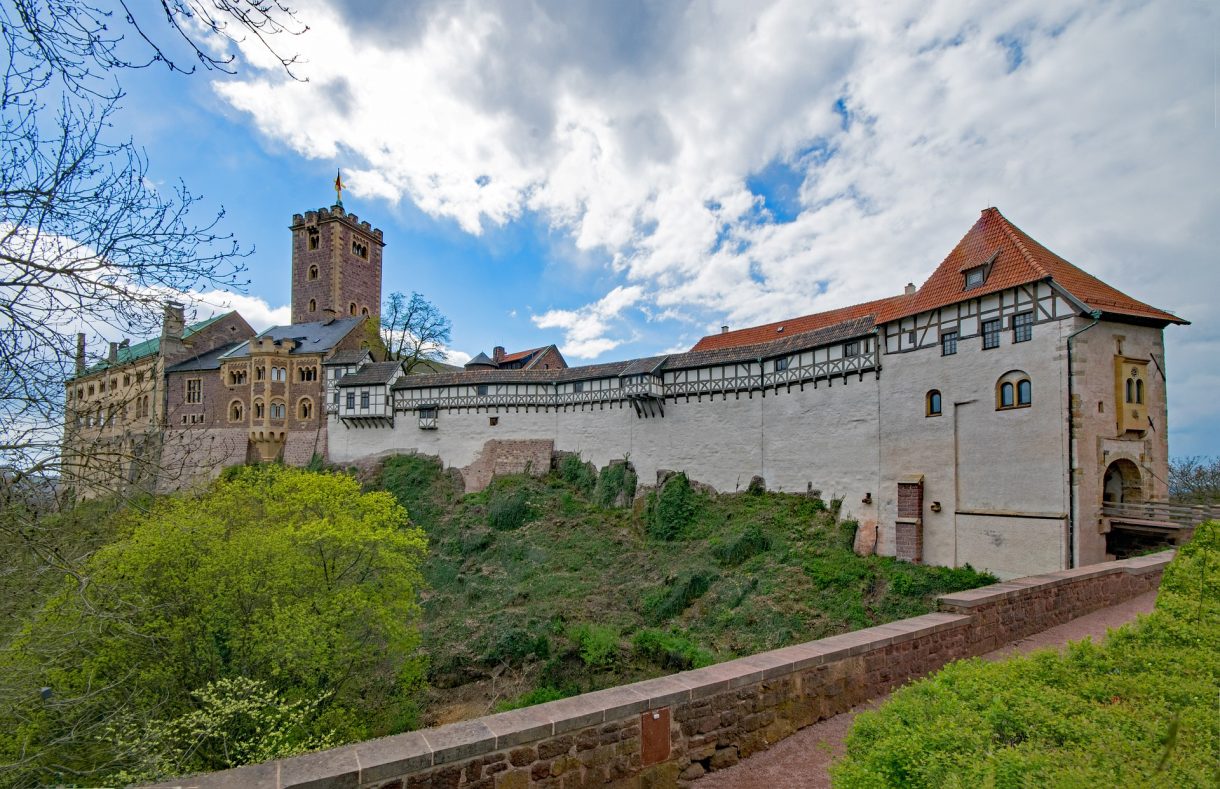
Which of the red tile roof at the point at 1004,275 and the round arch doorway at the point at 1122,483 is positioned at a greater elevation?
the red tile roof at the point at 1004,275

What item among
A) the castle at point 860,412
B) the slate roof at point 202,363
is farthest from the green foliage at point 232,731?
the slate roof at point 202,363

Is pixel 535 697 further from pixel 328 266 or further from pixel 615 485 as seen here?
pixel 328 266

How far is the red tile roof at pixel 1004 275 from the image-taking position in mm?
13719

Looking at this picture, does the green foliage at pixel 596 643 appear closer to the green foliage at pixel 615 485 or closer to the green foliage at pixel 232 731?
the green foliage at pixel 232 731

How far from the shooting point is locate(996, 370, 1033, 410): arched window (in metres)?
14.1

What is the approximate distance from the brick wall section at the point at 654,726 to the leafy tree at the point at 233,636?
462 centimetres

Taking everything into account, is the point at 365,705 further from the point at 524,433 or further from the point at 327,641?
the point at 524,433

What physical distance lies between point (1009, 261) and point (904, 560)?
333 inches

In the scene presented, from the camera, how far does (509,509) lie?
25.7 metres

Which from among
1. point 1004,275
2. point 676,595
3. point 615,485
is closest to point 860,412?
point 1004,275

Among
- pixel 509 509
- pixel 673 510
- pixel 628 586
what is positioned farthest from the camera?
pixel 509 509

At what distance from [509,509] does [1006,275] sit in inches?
786

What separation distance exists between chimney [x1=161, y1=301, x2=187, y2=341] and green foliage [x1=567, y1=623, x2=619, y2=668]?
1355 cm

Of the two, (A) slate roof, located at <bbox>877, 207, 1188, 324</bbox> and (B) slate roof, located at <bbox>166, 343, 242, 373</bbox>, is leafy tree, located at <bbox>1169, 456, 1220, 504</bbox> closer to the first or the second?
(A) slate roof, located at <bbox>877, 207, 1188, 324</bbox>
